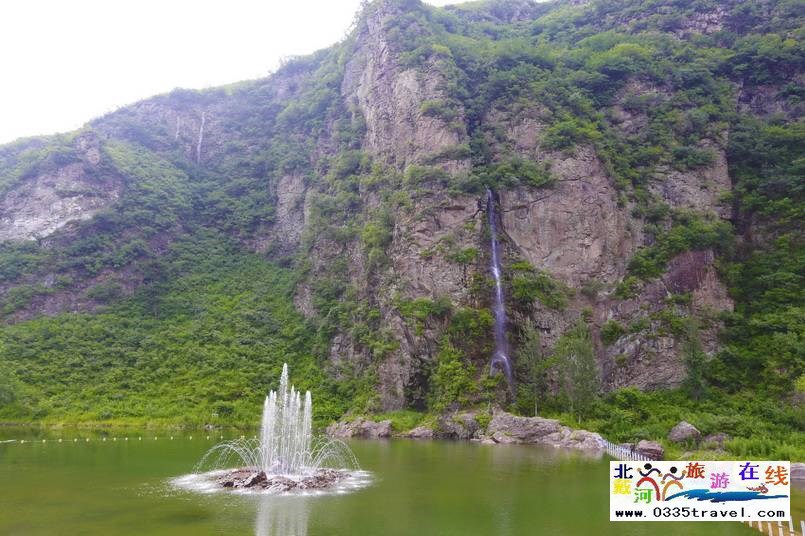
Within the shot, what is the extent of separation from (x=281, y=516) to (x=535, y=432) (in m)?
23.8

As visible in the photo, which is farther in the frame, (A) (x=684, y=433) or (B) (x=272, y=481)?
(A) (x=684, y=433)

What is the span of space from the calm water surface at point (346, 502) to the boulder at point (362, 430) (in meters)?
12.9

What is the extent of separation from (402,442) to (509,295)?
1614 centimetres

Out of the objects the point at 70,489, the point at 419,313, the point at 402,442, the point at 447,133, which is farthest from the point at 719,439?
the point at 447,133

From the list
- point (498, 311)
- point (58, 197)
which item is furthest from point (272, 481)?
point (58, 197)

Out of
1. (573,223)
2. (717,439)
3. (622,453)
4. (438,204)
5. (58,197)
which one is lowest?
(622,453)

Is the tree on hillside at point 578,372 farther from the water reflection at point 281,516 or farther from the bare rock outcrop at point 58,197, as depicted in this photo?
the bare rock outcrop at point 58,197

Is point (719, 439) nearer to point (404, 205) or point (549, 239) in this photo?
point (549, 239)

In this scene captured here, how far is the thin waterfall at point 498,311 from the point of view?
43.1m

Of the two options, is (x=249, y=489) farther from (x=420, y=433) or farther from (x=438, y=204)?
(x=438, y=204)

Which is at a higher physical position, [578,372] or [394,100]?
[394,100]

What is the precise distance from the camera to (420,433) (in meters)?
38.5

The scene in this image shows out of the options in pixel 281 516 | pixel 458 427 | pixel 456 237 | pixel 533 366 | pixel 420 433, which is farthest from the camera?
pixel 456 237

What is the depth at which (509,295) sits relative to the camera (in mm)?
46375
